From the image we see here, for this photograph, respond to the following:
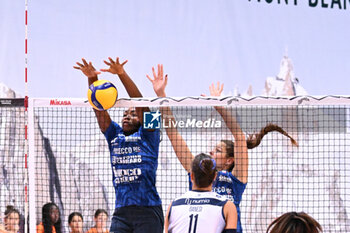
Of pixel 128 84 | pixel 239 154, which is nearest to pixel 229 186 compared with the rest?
pixel 239 154

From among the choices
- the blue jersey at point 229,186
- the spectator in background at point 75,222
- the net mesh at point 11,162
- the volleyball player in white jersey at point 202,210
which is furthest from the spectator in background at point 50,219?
the volleyball player in white jersey at point 202,210

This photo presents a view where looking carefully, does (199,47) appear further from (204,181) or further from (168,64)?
(204,181)

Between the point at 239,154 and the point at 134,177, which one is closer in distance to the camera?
the point at 134,177

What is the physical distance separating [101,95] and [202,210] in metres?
2.12

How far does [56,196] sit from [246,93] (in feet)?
10.6

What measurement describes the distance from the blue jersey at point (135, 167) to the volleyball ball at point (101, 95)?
1.20ft

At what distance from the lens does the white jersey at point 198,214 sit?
4375mm

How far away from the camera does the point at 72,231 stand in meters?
8.23

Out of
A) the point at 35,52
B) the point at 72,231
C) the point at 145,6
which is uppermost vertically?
the point at 145,6

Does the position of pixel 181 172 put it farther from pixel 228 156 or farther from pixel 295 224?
pixel 295 224

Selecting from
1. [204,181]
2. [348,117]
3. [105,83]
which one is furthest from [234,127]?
[348,117]

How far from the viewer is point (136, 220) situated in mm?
5879

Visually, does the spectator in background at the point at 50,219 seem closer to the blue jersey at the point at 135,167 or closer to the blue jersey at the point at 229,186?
the blue jersey at the point at 135,167

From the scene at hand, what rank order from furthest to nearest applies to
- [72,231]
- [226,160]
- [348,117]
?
Answer: [348,117]
[72,231]
[226,160]
